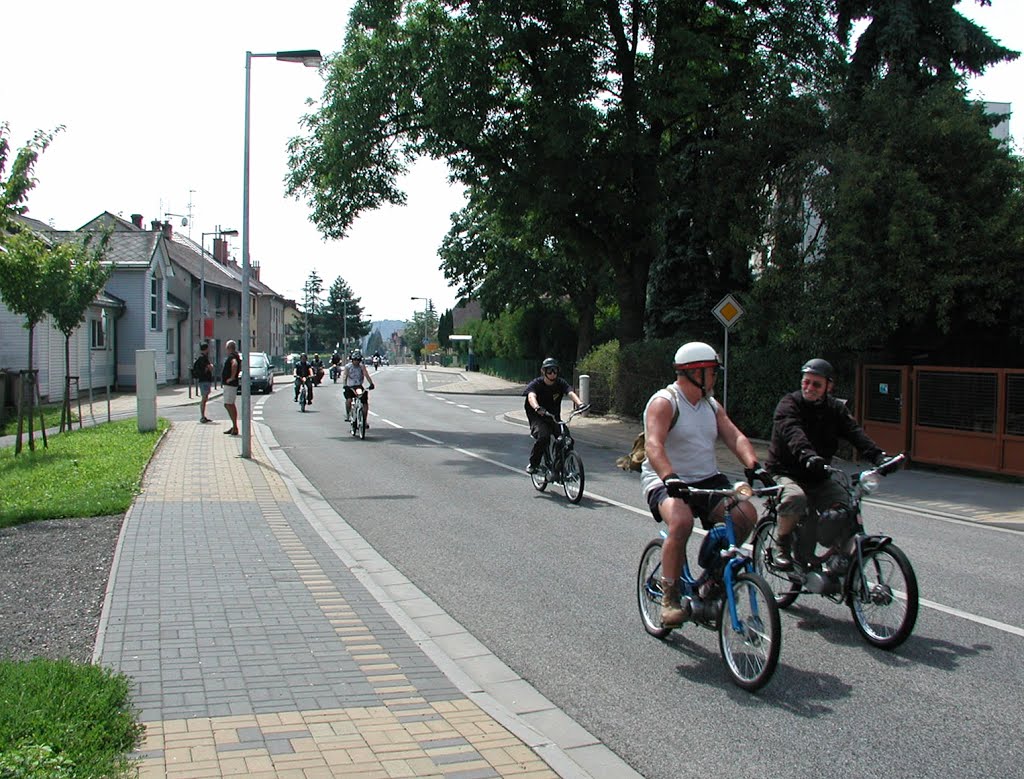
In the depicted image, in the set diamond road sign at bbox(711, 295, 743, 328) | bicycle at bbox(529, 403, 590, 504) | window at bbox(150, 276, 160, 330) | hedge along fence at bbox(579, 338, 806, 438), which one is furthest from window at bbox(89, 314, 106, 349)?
bicycle at bbox(529, 403, 590, 504)

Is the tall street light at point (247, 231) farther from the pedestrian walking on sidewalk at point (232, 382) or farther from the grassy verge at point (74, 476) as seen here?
the pedestrian walking on sidewalk at point (232, 382)

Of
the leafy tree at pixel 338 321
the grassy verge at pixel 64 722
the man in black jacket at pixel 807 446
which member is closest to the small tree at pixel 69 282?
the grassy verge at pixel 64 722

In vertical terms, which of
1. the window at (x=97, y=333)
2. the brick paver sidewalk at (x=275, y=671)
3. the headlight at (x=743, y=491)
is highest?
the window at (x=97, y=333)

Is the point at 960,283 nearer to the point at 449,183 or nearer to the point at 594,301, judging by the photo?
the point at 449,183

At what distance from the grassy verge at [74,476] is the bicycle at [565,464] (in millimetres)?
4998

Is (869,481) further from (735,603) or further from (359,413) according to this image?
(359,413)

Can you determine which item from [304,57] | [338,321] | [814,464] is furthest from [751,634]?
[338,321]

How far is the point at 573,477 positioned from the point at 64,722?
8.47 m

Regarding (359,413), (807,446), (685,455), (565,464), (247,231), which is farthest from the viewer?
(359,413)

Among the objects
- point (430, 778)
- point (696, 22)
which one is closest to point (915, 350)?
point (696, 22)

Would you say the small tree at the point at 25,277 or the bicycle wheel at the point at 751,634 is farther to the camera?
the small tree at the point at 25,277

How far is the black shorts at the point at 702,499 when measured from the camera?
18.0 ft

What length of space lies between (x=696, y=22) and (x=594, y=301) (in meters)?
26.8

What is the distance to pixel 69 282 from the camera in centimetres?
1833
